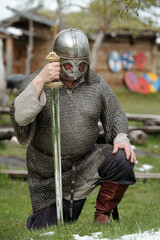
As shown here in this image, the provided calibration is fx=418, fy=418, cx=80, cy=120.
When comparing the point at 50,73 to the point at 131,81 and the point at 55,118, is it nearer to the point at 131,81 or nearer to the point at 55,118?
the point at 55,118

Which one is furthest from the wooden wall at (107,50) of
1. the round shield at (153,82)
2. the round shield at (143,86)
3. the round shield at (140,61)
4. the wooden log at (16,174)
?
the wooden log at (16,174)

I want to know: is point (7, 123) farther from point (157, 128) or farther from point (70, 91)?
point (70, 91)

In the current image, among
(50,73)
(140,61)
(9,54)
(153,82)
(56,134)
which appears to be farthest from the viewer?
(140,61)

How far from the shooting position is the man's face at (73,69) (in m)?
3.25

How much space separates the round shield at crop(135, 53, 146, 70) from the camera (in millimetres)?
23672

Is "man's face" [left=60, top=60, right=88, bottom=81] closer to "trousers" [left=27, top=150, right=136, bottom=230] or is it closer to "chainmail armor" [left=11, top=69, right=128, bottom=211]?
"chainmail armor" [left=11, top=69, right=128, bottom=211]

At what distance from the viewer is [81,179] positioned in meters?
3.58

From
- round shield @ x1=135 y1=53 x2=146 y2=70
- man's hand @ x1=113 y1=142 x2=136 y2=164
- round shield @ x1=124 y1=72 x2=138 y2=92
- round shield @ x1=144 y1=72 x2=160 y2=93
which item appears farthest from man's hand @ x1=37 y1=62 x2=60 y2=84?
round shield @ x1=135 y1=53 x2=146 y2=70

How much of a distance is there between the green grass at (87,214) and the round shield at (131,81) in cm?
1734

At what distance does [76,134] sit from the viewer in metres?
3.44

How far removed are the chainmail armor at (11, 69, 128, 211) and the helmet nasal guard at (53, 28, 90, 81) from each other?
0.71 ft

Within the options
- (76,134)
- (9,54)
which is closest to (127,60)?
(9,54)

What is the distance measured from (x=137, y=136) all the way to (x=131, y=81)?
15.1 meters

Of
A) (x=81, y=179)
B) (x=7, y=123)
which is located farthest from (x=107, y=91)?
(x=7, y=123)
